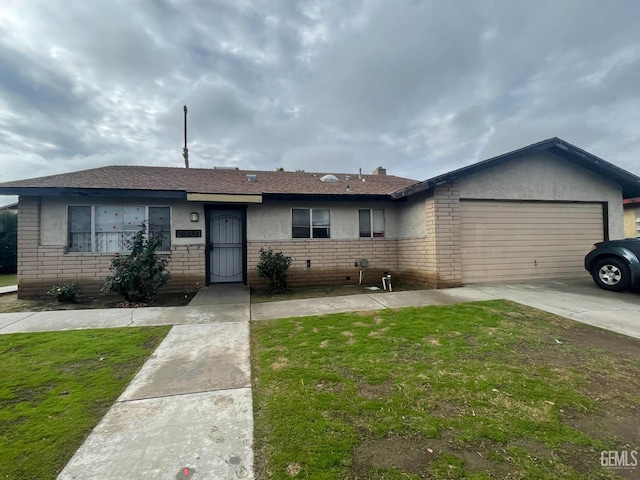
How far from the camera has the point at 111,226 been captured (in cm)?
821

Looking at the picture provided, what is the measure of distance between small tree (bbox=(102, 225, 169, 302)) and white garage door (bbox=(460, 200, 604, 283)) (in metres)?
8.04

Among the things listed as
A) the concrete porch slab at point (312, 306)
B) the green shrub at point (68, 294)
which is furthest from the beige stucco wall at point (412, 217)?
the green shrub at point (68, 294)

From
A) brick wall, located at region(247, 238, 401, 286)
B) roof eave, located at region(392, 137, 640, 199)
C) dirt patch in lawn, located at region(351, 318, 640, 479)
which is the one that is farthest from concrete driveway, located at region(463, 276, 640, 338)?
roof eave, located at region(392, 137, 640, 199)

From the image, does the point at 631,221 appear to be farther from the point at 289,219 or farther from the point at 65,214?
the point at 65,214

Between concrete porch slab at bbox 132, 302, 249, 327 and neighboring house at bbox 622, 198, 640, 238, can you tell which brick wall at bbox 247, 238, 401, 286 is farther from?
neighboring house at bbox 622, 198, 640, 238

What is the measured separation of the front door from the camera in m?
9.04

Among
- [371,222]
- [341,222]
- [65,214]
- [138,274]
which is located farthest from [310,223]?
[65,214]

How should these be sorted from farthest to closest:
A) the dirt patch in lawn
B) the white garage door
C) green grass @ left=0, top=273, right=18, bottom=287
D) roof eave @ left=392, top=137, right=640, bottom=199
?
green grass @ left=0, top=273, right=18, bottom=287 → the white garage door → roof eave @ left=392, top=137, right=640, bottom=199 → the dirt patch in lawn

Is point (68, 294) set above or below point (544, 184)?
below

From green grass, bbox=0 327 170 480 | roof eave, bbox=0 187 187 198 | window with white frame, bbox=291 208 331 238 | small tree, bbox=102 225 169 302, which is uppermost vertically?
roof eave, bbox=0 187 187 198

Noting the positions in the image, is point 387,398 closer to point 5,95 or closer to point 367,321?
point 367,321

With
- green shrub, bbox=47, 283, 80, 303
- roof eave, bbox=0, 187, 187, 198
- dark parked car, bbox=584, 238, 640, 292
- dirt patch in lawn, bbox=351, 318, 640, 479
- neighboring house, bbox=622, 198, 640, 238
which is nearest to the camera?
dirt patch in lawn, bbox=351, 318, 640, 479

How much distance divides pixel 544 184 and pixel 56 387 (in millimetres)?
11369

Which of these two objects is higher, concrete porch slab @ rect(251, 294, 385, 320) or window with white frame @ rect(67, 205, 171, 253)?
window with white frame @ rect(67, 205, 171, 253)
